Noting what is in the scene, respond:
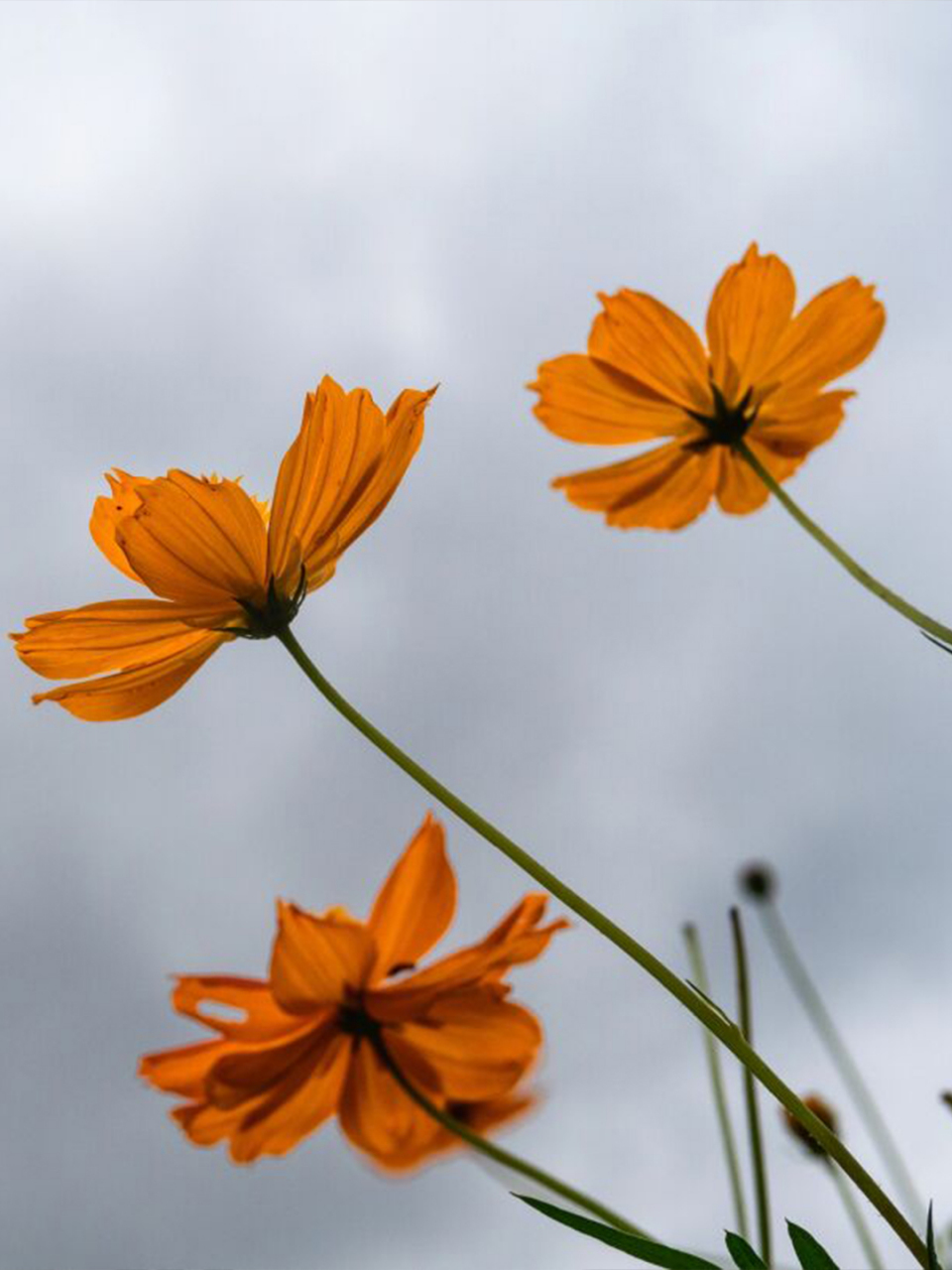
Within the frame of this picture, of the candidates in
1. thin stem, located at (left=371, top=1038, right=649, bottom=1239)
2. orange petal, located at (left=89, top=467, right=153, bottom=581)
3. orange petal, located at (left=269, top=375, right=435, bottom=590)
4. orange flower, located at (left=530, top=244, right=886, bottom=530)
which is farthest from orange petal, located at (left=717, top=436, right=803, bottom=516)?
thin stem, located at (left=371, top=1038, right=649, bottom=1239)

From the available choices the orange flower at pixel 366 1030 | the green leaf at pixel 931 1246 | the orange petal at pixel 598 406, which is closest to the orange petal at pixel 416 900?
the orange flower at pixel 366 1030

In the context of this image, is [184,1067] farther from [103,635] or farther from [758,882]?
[758,882]

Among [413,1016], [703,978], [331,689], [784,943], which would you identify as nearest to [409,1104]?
[413,1016]

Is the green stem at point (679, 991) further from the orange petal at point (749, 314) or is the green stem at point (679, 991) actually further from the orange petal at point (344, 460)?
the orange petal at point (749, 314)

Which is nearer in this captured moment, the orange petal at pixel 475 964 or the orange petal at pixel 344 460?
the orange petal at pixel 475 964

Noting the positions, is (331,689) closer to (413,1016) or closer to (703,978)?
(413,1016)

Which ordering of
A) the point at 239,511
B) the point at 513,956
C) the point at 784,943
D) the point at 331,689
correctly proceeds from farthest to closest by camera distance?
the point at 784,943 → the point at 239,511 → the point at 331,689 → the point at 513,956

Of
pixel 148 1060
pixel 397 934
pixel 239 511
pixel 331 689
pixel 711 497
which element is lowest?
pixel 148 1060

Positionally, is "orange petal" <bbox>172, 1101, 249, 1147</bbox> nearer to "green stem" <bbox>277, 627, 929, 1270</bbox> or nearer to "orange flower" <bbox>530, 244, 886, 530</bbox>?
"green stem" <bbox>277, 627, 929, 1270</bbox>
